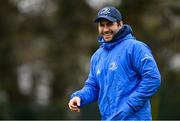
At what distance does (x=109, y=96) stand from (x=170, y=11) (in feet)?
49.5

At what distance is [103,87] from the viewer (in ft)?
25.4

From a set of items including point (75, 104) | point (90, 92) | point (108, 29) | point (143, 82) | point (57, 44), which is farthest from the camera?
point (57, 44)

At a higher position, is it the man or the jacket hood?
the jacket hood

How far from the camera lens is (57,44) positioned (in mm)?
29781

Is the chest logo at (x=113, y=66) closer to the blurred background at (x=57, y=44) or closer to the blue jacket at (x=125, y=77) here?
the blue jacket at (x=125, y=77)

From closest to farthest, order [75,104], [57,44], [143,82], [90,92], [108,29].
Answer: [143,82] → [108,29] → [75,104] → [90,92] → [57,44]

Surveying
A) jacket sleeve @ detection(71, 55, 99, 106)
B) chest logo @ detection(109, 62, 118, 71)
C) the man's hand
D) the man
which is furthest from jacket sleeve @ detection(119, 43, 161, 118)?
jacket sleeve @ detection(71, 55, 99, 106)

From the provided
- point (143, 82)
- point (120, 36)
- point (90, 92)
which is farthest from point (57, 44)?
point (143, 82)

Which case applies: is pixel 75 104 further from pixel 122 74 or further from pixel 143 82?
pixel 143 82

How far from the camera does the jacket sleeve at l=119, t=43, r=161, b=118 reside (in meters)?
7.29

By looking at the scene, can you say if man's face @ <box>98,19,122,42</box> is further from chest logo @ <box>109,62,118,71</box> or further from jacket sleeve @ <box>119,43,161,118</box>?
jacket sleeve @ <box>119,43,161,118</box>

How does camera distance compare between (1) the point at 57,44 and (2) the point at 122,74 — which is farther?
(1) the point at 57,44

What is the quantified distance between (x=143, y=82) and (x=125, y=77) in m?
0.28

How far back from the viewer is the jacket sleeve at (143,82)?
7293mm
